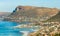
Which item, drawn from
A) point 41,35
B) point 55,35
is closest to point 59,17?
point 41,35

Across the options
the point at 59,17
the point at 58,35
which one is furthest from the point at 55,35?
the point at 59,17

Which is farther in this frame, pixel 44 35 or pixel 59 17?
pixel 59 17

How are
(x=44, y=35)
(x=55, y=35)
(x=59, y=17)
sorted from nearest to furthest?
(x=55, y=35)
(x=44, y=35)
(x=59, y=17)

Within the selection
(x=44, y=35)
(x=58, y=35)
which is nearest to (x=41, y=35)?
(x=44, y=35)

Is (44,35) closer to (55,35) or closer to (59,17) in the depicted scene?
(55,35)

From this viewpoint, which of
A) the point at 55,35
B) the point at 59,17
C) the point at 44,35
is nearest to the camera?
the point at 55,35

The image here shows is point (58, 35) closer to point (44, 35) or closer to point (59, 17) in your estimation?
point (44, 35)

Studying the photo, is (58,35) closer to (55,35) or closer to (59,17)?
(55,35)

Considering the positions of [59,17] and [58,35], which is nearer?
[58,35]
